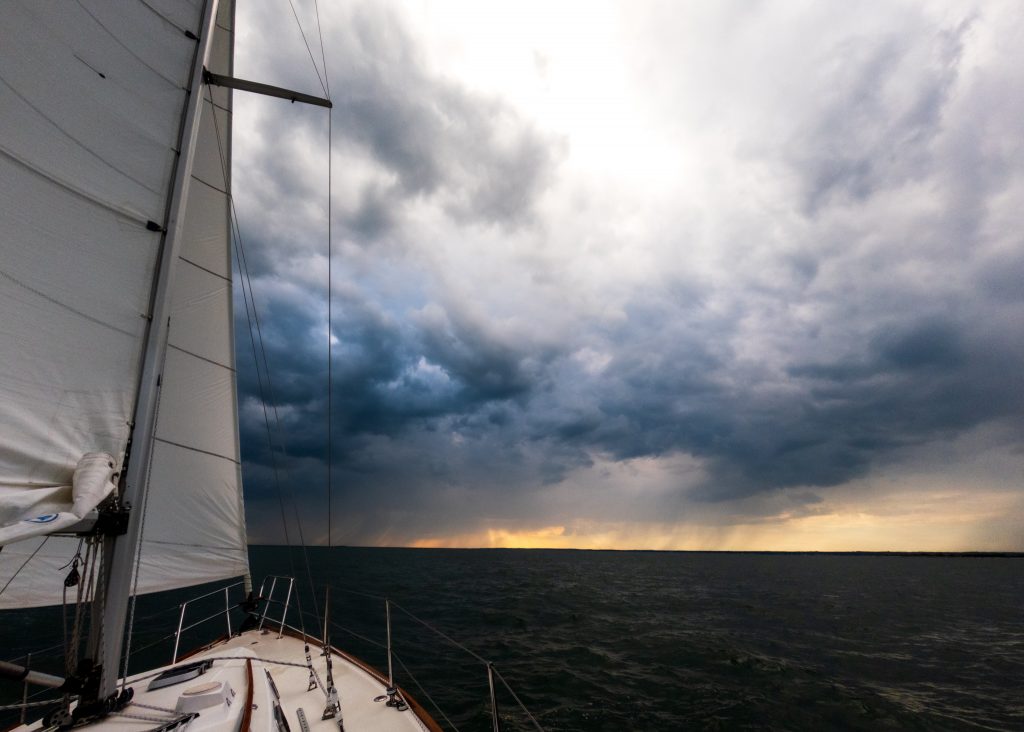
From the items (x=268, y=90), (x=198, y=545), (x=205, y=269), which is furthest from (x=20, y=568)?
(x=268, y=90)

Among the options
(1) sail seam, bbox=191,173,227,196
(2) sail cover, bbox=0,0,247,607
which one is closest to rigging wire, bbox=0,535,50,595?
(2) sail cover, bbox=0,0,247,607

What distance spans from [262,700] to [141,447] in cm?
262

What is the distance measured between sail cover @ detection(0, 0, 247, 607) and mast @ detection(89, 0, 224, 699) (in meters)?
0.09

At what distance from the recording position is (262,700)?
414 cm

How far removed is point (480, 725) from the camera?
765cm

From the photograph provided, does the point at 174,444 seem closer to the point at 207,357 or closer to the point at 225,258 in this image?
the point at 207,357

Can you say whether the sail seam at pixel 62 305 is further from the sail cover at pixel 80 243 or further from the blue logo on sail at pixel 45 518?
the blue logo on sail at pixel 45 518

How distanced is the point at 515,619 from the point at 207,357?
52.2 feet

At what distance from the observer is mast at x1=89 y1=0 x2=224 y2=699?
135 inches

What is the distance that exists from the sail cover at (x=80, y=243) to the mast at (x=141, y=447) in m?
0.09

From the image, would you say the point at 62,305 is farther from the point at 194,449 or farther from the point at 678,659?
the point at 678,659

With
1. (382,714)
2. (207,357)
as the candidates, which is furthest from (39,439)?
(382,714)

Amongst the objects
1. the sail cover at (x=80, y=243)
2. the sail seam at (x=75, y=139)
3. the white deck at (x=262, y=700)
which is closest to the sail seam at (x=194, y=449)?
the sail cover at (x=80, y=243)

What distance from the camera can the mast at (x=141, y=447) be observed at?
3.44 metres
